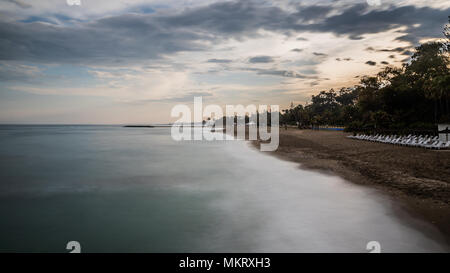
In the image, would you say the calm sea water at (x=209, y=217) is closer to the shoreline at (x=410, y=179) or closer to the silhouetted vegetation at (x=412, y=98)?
the shoreline at (x=410, y=179)

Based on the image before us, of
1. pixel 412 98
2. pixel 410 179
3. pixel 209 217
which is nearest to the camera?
pixel 209 217

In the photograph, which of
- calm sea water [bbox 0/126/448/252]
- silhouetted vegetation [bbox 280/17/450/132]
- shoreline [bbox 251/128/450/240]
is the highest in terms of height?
silhouetted vegetation [bbox 280/17/450/132]

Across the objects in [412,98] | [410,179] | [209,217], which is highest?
[412,98]

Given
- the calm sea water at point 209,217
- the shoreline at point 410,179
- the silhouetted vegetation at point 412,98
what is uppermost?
the silhouetted vegetation at point 412,98

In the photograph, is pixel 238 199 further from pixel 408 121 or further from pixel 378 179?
pixel 408 121

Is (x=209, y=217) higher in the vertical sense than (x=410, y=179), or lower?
lower

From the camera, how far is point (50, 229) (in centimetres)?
877

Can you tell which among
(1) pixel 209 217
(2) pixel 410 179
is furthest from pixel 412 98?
(1) pixel 209 217

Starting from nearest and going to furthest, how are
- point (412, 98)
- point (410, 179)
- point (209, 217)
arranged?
point (209, 217) → point (410, 179) → point (412, 98)

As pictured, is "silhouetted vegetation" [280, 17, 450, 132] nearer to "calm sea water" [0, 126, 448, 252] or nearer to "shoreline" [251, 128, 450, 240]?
"shoreline" [251, 128, 450, 240]

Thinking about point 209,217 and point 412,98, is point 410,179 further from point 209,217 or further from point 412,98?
point 412,98

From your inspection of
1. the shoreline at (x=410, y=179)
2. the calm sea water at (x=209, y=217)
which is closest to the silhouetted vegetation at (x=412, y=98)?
the shoreline at (x=410, y=179)

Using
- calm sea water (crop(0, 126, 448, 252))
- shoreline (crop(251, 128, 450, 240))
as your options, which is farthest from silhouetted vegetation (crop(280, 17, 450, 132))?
calm sea water (crop(0, 126, 448, 252))

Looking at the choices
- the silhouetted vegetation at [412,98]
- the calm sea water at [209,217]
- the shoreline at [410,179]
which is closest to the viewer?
the calm sea water at [209,217]
